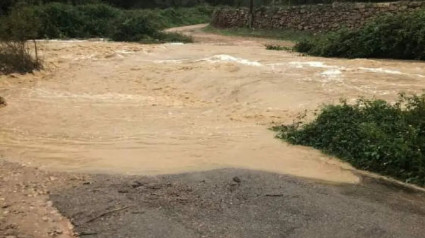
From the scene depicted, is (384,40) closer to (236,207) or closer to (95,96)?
(95,96)

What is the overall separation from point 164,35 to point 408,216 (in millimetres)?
22816

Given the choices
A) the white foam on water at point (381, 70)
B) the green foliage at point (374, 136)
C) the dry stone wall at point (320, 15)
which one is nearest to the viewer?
the green foliage at point (374, 136)

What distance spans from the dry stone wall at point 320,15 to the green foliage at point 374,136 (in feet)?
45.2

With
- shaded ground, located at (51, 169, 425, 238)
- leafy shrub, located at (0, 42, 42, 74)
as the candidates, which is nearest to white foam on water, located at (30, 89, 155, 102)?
leafy shrub, located at (0, 42, 42, 74)

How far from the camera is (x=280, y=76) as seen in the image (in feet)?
47.7

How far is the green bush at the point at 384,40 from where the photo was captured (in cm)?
1692

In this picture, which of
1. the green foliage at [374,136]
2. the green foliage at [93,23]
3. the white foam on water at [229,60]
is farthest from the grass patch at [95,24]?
the green foliage at [374,136]

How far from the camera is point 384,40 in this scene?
57.8 ft

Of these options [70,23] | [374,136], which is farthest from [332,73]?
[70,23]

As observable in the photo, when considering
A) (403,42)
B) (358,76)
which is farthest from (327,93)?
(403,42)

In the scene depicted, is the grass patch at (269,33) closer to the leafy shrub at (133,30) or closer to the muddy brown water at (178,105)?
the leafy shrub at (133,30)

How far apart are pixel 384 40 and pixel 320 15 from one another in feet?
31.3

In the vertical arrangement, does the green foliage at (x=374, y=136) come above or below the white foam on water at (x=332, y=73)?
below

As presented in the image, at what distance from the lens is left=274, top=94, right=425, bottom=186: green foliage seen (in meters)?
7.79
